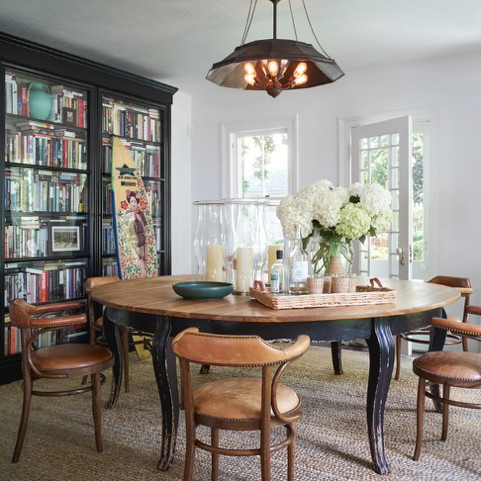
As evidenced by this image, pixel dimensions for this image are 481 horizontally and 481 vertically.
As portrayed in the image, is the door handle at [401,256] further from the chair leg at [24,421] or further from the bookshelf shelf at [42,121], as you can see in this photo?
the chair leg at [24,421]

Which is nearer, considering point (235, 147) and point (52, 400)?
point (52, 400)

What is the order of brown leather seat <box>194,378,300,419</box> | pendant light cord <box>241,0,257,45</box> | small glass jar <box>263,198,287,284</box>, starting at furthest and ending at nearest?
pendant light cord <box>241,0,257,45</box> < small glass jar <box>263,198,287,284</box> < brown leather seat <box>194,378,300,419</box>

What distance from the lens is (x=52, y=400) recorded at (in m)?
3.57

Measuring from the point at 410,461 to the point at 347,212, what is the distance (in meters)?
1.24

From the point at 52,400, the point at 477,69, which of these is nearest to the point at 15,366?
the point at 52,400

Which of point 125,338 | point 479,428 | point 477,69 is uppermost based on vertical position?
point 477,69

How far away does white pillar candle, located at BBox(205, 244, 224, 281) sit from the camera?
2902 millimetres

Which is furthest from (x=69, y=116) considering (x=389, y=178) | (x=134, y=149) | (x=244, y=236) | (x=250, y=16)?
(x=389, y=178)

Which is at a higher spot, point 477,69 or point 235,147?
point 477,69

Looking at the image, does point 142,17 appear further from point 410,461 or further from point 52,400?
point 410,461

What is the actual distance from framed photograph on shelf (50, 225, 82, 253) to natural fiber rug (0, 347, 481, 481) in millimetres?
1186

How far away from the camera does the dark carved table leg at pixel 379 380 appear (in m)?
2.42

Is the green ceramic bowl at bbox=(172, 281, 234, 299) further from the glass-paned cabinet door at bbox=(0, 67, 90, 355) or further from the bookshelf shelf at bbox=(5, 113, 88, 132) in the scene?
the bookshelf shelf at bbox=(5, 113, 88, 132)

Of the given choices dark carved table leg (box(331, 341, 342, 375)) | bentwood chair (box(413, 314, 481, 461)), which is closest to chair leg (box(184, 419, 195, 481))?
bentwood chair (box(413, 314, 481, 461))
